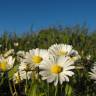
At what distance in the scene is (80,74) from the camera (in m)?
3.05

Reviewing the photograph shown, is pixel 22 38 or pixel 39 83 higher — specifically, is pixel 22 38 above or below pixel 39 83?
above

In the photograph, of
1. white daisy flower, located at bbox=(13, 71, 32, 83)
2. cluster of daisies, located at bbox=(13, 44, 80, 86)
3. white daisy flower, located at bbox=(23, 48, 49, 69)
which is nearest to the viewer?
cluster of daisies, located at bbox=(13, 44, 80, 86)

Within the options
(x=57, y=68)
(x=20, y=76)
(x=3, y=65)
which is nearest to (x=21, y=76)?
(x=20, y=76)

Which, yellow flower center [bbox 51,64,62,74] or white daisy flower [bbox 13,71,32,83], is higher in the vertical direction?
yellow flower center [bbox 51,64,62,74]

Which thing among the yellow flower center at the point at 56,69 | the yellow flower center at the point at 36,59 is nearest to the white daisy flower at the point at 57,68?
the yellow flower center at the point at 56,69

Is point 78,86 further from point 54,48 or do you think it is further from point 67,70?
point 67,70

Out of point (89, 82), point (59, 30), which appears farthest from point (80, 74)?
point (59, 30)

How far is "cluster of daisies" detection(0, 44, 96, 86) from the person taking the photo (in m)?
1.88

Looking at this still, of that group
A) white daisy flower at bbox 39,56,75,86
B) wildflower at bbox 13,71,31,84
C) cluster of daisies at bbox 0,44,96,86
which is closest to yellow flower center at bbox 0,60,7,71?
cluster of daisies at bbox 0,44,96,86

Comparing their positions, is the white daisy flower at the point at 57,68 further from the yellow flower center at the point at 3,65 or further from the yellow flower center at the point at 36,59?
the yellow flower center at the point at 3,65

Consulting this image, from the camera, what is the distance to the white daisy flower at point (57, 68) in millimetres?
1880

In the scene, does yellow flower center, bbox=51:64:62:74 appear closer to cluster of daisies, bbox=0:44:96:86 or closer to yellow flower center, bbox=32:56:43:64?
cluster of daisies, bbox=0:44:96:86

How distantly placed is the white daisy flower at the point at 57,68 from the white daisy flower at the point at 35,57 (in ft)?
0.28

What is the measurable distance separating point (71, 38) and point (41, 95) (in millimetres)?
5331
